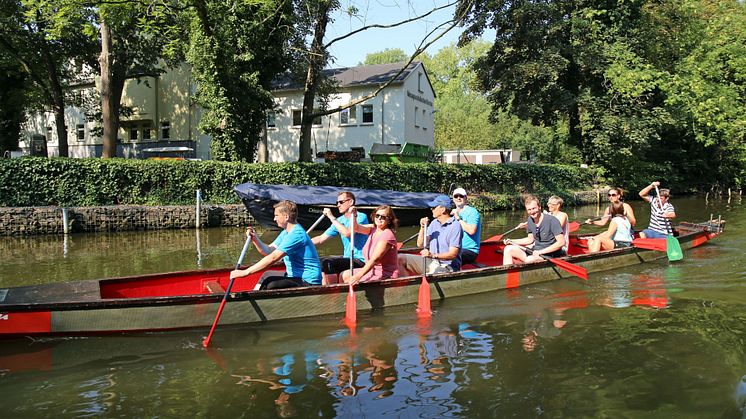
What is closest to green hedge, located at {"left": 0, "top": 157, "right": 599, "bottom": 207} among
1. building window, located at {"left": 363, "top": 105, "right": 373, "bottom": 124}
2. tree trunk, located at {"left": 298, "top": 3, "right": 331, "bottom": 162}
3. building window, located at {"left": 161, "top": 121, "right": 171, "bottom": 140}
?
tree trunk, located at {"left": 298, "top": 3, "right": 331, "bottom": 162}

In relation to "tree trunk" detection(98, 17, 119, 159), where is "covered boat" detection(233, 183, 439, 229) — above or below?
below

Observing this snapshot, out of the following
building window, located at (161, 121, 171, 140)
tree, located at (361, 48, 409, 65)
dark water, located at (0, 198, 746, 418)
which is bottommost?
dark water, located at (0, 198, 746, 418)

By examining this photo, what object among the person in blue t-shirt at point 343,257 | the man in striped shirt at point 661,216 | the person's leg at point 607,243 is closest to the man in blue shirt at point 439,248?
the person in blue t-shirt at point 343,257

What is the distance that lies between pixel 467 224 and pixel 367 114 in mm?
27558

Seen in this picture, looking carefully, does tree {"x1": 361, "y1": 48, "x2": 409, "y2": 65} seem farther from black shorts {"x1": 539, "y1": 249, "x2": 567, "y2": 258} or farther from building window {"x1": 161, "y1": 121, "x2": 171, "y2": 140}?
black shorts {"x1": 539, "y1": 249, "x2": 567, "y2": 258}

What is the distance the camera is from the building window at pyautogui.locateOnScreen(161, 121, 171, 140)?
38.6 m

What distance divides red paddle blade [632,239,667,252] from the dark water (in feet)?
6.98

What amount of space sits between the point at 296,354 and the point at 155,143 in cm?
3505

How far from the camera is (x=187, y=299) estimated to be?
6.88m

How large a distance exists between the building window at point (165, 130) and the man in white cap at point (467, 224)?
108 ft

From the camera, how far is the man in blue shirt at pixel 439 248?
28.4ft

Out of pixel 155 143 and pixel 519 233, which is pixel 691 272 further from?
pixel 155 143

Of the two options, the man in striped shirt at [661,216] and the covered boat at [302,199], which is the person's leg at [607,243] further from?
the covered boat at [302,199]

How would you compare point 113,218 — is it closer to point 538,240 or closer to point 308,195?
point 308,195
